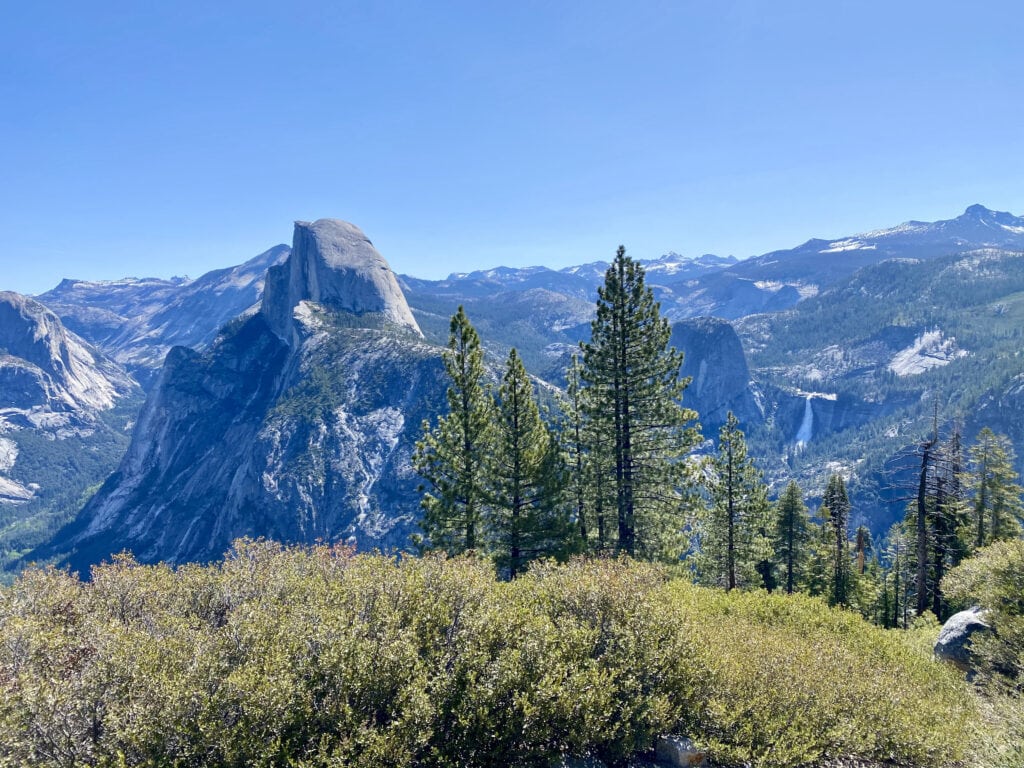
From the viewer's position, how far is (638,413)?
96.7 ft

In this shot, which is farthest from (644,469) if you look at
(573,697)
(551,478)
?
(573,697)

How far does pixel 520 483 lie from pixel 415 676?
19.8m

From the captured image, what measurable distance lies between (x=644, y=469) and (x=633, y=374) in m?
5.62

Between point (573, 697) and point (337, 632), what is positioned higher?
point (337, 632)

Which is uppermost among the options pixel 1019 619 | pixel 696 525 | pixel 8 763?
pixel 8 763

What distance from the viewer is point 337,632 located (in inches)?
415

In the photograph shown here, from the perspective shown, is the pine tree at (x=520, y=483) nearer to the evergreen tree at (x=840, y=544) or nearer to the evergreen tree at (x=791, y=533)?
the evergreen tree at (x=791, y=533)

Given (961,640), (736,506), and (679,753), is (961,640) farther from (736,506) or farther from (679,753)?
(679,753)

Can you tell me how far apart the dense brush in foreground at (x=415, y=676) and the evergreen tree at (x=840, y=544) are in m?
34.5

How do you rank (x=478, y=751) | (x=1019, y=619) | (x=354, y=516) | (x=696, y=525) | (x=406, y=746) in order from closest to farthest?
(x=406, y=746) < (x=478, y=751) < (x=1019, y=619) < (x=696, y=525) < (x=354, y=516)

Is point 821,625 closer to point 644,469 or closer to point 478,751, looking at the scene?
point 644,469

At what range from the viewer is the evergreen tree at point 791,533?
46062 millimetres

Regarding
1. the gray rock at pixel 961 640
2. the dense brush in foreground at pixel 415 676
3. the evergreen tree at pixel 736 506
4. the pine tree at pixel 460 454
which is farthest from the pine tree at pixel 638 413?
the dense brush in foreground at pixel 415 676

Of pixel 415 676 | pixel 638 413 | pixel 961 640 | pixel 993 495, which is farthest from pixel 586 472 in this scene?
pixel 993 495
